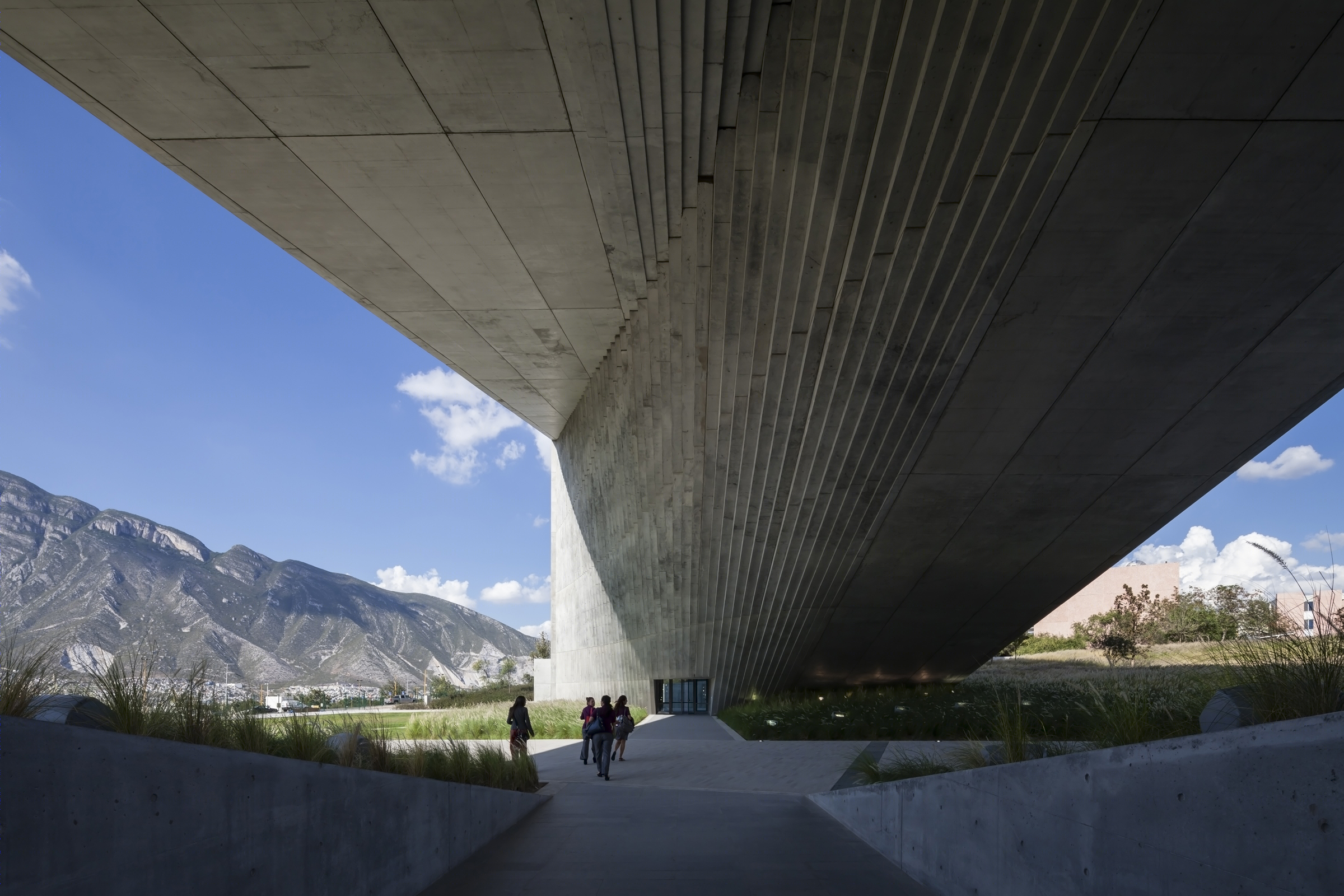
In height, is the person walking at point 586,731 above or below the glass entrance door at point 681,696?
below

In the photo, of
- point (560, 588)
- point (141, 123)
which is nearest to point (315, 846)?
point (141, 123)

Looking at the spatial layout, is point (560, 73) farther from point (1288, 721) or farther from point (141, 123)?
point (1288, 721)

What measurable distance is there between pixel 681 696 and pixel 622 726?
43.5ft

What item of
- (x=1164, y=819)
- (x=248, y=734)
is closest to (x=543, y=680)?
(x=248, y=734)

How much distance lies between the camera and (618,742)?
12828 mm

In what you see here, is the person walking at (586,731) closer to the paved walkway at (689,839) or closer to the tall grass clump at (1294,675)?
the paved walkway at (689,839)

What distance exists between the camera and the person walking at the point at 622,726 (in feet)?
41.9

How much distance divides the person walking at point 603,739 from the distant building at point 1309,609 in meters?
7.61

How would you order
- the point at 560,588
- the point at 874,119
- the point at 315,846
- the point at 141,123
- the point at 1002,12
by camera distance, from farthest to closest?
1. the point at 560,588
2. the point at 141,123
3. the point at 874,119
4. the point at 1002,12
5. the point at 315,846

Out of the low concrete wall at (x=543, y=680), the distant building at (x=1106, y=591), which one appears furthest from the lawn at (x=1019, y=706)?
the distant building at (x=1106, y=591)

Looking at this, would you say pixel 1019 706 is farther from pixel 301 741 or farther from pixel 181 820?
pixel 181 820

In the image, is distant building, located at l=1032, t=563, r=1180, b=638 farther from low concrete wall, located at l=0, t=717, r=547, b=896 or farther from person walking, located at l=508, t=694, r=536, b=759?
low concrete wall, located at l=0, t=717, r=547, b=896

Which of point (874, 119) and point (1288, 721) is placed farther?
point (874, 119)

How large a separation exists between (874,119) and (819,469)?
5.73 metres
